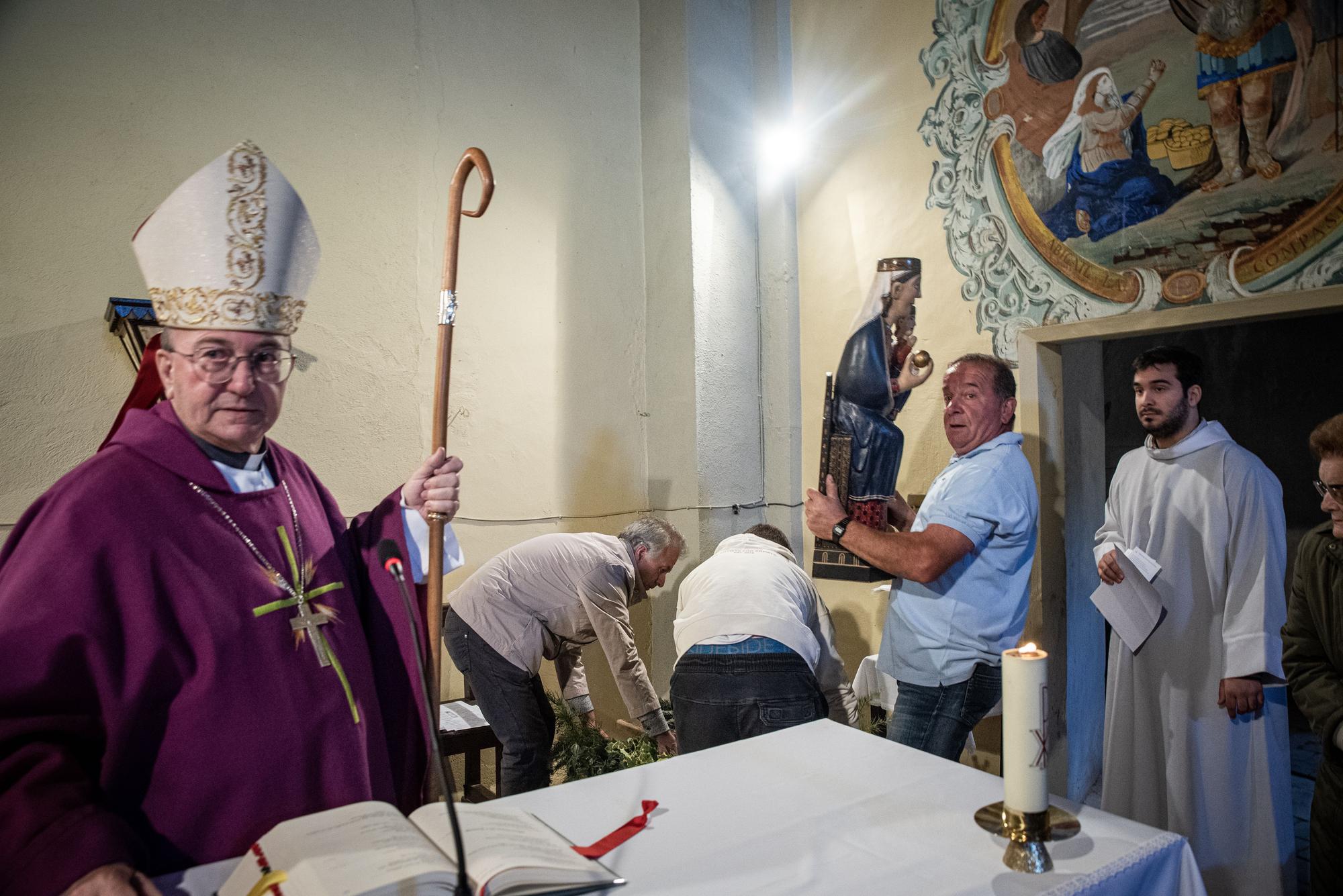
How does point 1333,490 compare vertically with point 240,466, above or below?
below

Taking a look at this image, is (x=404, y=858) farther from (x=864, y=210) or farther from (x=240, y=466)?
(x=864, y=210)

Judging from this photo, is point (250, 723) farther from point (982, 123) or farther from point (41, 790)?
point (982, 123)

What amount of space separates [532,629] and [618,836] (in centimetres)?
244

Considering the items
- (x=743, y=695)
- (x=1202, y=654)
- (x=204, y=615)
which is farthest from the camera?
(x=1202, y=654)

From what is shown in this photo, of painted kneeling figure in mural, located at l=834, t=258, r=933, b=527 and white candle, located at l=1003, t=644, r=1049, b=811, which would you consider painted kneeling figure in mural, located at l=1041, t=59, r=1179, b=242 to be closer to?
painted kneeling figure in mural, located at l=834, t=258, r=933, b=527

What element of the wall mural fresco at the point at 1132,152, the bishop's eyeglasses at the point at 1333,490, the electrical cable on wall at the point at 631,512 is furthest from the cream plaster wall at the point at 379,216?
the bishop's eyeglasses at the point at 1333,490

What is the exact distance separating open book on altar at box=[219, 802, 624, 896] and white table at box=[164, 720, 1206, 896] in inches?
4.7

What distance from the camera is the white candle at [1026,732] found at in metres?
1.45

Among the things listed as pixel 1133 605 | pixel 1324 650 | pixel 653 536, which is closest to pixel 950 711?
pixel 1133 605

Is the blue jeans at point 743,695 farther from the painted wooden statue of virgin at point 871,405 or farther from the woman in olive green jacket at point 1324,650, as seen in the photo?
the woman in olive green jacket at point 1324,650

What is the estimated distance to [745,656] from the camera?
3.18 m

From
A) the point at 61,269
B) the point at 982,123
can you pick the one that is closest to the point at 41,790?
the point at 61,269

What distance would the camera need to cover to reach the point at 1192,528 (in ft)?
11.8

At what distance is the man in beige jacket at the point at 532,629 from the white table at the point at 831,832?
193 cm
